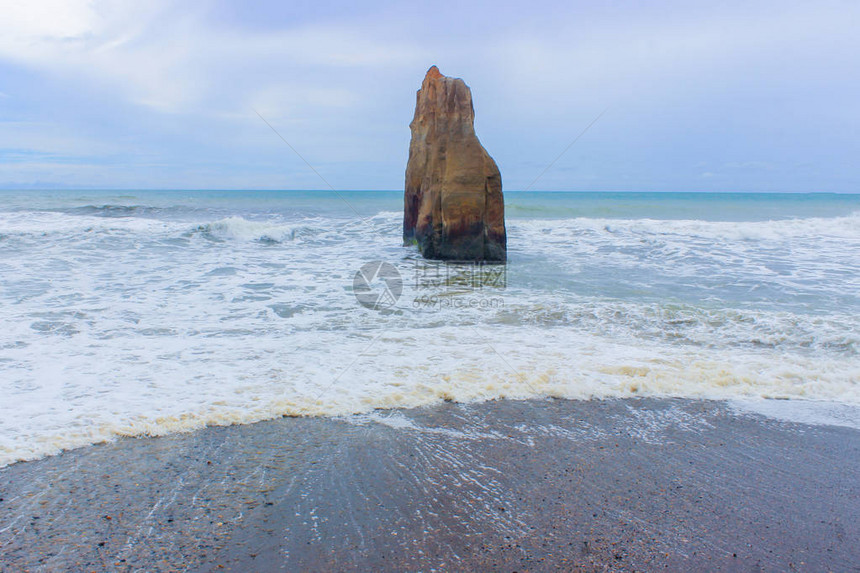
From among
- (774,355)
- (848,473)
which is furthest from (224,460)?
(774,355)

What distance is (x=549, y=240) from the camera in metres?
15.4

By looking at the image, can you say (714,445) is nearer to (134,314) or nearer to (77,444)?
(77,444)

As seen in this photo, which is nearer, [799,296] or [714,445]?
[714,445]

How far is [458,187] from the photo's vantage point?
10.5 m

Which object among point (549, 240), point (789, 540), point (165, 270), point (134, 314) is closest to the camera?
point (789, 540)

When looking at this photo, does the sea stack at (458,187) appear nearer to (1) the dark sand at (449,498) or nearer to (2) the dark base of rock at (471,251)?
(2) the dark base of rock at (471,251)

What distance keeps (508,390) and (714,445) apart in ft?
4.87

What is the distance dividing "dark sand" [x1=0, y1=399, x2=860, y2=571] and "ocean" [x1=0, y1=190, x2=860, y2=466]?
426 millimetres
